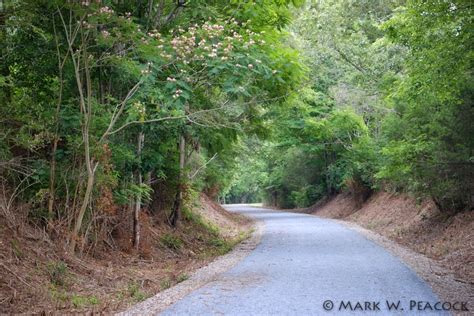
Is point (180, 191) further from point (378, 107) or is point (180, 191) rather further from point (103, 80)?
point (378, 107)

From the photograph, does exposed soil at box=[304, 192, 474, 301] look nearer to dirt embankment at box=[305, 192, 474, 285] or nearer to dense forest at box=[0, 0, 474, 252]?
dirt embankment at box=[305, 192, 474, 285]

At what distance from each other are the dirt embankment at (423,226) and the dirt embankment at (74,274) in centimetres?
601

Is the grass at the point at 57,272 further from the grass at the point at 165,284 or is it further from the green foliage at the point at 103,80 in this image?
the grass at the point at 165,284

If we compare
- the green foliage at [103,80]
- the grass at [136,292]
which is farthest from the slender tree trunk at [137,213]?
the grass at [136,292]

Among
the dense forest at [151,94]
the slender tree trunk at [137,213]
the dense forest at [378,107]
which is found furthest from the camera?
the slender tree trunk at [137,213]

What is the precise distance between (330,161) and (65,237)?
88.3 ft

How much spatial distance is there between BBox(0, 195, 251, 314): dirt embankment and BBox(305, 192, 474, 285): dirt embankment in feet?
19.7

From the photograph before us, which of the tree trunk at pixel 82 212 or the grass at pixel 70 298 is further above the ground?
the tree trunk at pixel 82 212

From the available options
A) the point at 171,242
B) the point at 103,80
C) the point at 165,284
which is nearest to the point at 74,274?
the point at 165,284

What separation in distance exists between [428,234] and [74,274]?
12.0 m

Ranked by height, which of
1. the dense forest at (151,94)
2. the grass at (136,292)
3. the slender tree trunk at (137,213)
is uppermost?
the dense forest at (151,94)

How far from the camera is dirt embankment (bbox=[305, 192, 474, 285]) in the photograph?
12.2 metres

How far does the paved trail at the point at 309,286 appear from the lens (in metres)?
7.17

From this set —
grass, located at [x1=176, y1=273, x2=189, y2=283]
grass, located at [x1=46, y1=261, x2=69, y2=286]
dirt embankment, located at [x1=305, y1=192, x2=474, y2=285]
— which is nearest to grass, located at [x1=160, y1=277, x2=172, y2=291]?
grass, located at [x1=176, y1=273, x2=189, y2=283]
